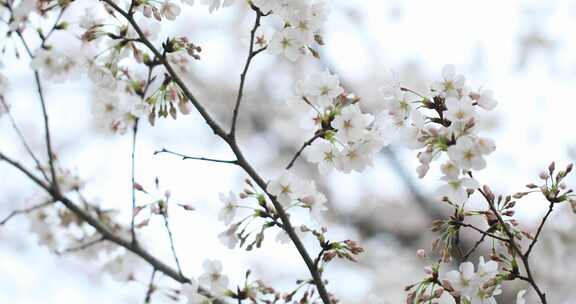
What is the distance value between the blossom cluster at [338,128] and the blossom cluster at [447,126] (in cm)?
5

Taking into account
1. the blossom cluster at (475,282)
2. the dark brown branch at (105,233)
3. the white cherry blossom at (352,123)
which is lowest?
the blossom cluster at (475,282)

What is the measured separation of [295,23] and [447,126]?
14.9 inches

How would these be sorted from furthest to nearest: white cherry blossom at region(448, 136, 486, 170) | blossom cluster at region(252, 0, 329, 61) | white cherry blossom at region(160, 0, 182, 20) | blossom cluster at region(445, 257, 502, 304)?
white cherry blossom at region(160, 0, 182, 20), blossom cluster at region(252, 0, 329, 61), blossom cluster at region(445, 257, 502, 304), white cherry blossom at region(448, 136, 486, 170)

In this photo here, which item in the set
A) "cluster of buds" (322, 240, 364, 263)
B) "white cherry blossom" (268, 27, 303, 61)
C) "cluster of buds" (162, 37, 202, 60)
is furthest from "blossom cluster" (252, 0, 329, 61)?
"cluster of buds" (322, 240, 364, 263)

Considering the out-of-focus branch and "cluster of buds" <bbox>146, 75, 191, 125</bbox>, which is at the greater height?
"cluster of buds" <bbox>146, 75, 191, 125</bbox>

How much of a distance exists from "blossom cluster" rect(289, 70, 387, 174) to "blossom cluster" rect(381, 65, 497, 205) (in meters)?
0.05

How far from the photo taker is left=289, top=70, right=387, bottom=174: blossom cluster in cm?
133

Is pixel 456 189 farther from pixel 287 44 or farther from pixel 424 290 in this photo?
pixel 287 44

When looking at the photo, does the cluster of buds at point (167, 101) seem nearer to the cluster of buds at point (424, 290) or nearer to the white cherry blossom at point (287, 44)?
the white cherry blossom at point (287, 44)

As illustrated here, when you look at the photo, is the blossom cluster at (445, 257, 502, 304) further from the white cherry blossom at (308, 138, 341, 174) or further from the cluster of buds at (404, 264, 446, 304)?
the white cherry blossom at (308, 138, 341, 174)

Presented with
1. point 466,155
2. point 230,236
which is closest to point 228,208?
point 230,236

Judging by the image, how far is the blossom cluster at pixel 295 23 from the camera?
1379 millimetres

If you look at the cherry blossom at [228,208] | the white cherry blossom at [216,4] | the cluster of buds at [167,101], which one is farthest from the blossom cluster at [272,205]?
the white cherry blossom at [216,4]

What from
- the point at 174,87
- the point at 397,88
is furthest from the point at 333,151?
the point at 174,87
